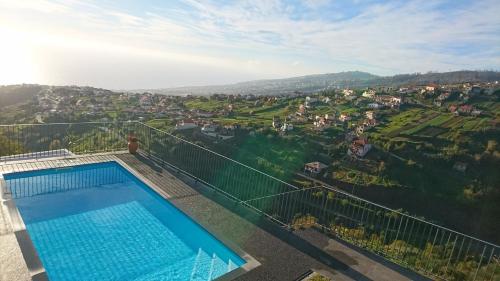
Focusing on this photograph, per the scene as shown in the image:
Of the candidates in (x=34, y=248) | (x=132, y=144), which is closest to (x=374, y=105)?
(x=132, y=144)

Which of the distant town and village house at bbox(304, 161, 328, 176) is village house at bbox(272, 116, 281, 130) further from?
village house at bbox(304, 161, 328, 176)

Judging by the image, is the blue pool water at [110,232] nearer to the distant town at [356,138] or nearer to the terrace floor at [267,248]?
the terrace floor at [267,248]

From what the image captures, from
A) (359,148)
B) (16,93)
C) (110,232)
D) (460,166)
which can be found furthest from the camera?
(16,93)

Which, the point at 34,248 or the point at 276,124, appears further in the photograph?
the point at 276,124

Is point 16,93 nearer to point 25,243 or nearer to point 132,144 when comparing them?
point 132,144

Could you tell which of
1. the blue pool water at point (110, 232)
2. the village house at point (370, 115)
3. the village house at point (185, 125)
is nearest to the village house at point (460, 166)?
the village house at point (370, 115)

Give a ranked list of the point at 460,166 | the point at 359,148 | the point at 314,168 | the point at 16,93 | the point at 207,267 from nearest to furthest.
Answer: the point at 207,267
the point at 314,168
the point at 460,166
the point at 359,148
the point at 16,93

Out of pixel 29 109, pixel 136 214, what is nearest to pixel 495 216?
pixel 136 214

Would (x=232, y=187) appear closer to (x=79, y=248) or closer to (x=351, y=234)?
(x=351, y=234)
